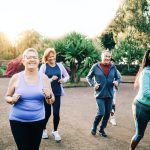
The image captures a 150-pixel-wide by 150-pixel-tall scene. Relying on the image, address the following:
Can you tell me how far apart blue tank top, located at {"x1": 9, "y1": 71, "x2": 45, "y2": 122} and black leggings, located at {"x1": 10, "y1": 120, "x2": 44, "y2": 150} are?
62mm

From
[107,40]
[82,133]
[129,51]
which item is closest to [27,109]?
[82,133]

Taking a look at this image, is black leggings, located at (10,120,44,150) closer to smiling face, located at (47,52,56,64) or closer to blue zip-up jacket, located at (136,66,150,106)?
blue zip-up jacket, located at (136,66,150,106)

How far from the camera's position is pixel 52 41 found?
25.9 meters

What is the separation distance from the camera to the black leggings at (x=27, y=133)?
477 cm

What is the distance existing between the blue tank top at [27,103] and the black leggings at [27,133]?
0.20ft

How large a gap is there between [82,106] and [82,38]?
487 inches

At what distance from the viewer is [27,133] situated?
4.86 meters

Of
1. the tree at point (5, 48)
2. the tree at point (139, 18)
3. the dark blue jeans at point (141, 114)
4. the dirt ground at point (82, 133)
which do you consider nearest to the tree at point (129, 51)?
the tree at point (139, 18)

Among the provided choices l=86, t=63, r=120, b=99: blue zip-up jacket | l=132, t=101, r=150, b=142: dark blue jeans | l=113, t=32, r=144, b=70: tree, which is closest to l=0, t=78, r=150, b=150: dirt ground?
l=86, t=63, r=120, b=99: blue zip-up jacket

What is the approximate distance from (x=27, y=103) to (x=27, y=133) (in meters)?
0.37

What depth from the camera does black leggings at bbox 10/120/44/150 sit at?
188 inches

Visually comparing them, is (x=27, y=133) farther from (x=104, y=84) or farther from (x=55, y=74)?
(x=104, y=84)

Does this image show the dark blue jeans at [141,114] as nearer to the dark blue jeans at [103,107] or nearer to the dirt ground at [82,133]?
the dirt ground at [82,133]

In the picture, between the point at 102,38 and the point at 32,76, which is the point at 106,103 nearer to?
the point at 32,76
